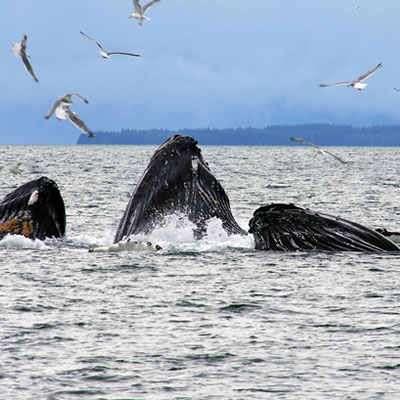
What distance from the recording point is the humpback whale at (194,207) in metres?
16.2

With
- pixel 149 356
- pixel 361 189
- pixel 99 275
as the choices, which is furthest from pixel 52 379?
pixel 361 189

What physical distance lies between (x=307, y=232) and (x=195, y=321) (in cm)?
470

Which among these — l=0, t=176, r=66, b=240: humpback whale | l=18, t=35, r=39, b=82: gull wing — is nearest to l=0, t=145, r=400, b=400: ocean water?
l=0, t=176, r=66, b=240: humpback whale

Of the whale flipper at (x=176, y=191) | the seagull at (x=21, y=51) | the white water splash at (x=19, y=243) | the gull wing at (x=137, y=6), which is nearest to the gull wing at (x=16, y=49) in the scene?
the seagull at (x=21, y=51)

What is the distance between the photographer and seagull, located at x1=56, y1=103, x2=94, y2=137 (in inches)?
437

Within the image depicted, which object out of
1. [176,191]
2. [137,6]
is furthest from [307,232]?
[137,6]

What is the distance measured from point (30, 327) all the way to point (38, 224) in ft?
20.0

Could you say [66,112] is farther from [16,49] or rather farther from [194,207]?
[194,207]

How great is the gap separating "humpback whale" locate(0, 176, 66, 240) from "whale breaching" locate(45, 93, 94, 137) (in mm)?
5081

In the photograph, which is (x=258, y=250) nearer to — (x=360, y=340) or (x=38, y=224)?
(x=38, y=224)

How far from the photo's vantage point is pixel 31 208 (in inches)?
670

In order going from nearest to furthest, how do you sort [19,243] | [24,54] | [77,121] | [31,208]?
1. [77,121]
2. [24,54]
3. [31,208]
4. [19,243]

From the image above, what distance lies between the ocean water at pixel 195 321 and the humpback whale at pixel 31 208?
339mm

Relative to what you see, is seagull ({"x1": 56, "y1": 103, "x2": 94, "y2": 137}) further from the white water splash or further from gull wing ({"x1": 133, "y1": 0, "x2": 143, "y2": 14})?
the white water splash
